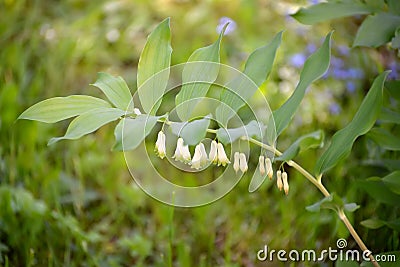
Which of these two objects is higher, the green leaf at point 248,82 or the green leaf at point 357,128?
the green leaf at point 248,82

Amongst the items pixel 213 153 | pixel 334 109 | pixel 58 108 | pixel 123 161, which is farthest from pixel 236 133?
pixel 334 109

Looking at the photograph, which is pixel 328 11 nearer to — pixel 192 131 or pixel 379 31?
pixel 379 31

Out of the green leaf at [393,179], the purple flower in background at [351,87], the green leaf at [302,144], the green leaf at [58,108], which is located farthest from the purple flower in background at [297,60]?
the green leaf at [58,108]

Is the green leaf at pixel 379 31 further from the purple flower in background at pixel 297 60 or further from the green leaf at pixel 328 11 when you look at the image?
the purple flower in background at pixel 297 60

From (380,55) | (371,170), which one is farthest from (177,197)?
(380,55)

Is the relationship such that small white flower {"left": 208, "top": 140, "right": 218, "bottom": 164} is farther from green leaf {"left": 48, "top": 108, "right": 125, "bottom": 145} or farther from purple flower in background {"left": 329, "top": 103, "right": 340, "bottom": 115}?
purple flower in background {"left": 329, "top": 103, "right": 340, "bottom": 115}
